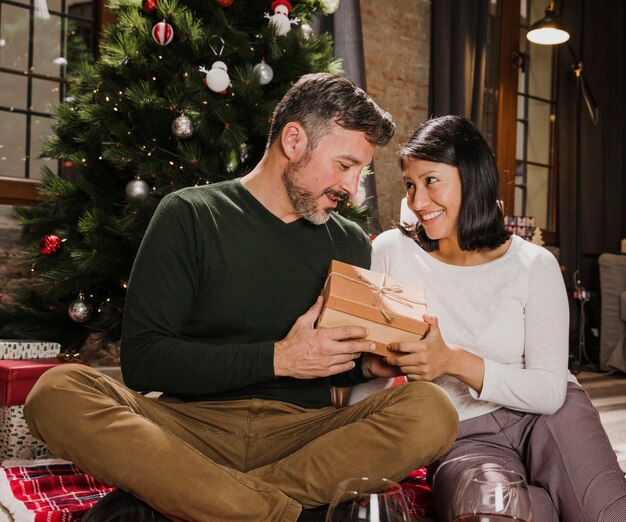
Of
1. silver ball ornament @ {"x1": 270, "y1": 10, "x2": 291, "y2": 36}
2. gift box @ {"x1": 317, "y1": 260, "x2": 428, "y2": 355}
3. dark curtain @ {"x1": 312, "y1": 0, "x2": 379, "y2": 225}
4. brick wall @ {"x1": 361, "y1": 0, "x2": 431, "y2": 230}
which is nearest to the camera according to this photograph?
gift box @ {"x1": 317, "y1": 260, "x2": 428, "y2": 355}

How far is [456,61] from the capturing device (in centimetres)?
450

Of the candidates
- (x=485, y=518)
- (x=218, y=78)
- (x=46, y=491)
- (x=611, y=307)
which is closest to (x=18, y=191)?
(x=218, y=78)

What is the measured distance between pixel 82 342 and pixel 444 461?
5.32 ft

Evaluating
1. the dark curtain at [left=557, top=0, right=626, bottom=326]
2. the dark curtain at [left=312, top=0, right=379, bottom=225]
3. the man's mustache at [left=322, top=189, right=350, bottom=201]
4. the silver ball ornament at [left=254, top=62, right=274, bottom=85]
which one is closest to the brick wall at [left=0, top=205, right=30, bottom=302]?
the silver ball ornament at [left=254, top=62, right=274, bottom=85]

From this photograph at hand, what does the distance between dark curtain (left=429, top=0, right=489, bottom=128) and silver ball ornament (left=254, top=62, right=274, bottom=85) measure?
2.06m

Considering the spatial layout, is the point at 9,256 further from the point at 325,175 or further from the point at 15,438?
the point at 325,175

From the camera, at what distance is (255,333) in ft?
5.14

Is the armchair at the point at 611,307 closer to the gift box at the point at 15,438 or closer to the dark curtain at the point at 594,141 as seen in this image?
the dark curtain at the point at 594,141

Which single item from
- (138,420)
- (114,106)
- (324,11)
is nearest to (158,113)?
(114,106)

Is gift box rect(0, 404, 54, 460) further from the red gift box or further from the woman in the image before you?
the woman

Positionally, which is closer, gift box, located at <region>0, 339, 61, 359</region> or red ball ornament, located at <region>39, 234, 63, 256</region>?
gift box, located at <region>0, 339, 61, 359</region>

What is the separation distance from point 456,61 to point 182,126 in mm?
2563

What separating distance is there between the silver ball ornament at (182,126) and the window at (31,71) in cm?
95

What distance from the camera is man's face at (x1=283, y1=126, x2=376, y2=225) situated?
1.64 metres
